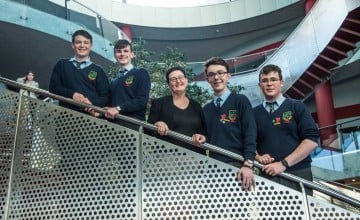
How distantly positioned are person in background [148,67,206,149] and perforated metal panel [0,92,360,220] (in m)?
0.22

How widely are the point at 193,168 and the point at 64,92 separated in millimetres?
1384

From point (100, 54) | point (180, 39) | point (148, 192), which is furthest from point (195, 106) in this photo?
point (180, 39)

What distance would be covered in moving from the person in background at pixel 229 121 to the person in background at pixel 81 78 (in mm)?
1011

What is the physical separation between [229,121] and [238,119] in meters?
0.07

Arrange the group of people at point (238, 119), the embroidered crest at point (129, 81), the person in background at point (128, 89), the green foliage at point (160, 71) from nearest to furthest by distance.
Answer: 1. the group of people at point (238, 119)
2. the person in background at point (128, 89)
3. the embroidered crest at point (129, 81)
4. the green foliage at point (160, 71)

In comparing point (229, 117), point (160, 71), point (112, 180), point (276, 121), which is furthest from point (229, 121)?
point (160, 71)

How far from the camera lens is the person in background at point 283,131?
9.64 ft

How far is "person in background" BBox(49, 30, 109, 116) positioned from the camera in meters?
3.57

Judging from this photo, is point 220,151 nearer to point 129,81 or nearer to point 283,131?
point 283,131

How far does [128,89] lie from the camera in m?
3.54

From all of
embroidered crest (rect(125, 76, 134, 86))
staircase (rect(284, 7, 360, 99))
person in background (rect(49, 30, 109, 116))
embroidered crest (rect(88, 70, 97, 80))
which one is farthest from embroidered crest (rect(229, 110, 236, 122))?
staircase (rect(284, 7, 360, 99))

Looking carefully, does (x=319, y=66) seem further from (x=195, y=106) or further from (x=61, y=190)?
(x=61, y=190)

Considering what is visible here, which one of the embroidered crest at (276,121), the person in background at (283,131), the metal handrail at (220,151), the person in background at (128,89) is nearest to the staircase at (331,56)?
the person in background at (283,131)

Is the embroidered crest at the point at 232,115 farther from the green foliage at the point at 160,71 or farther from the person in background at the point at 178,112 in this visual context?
the green foliage at the point at 160,71
